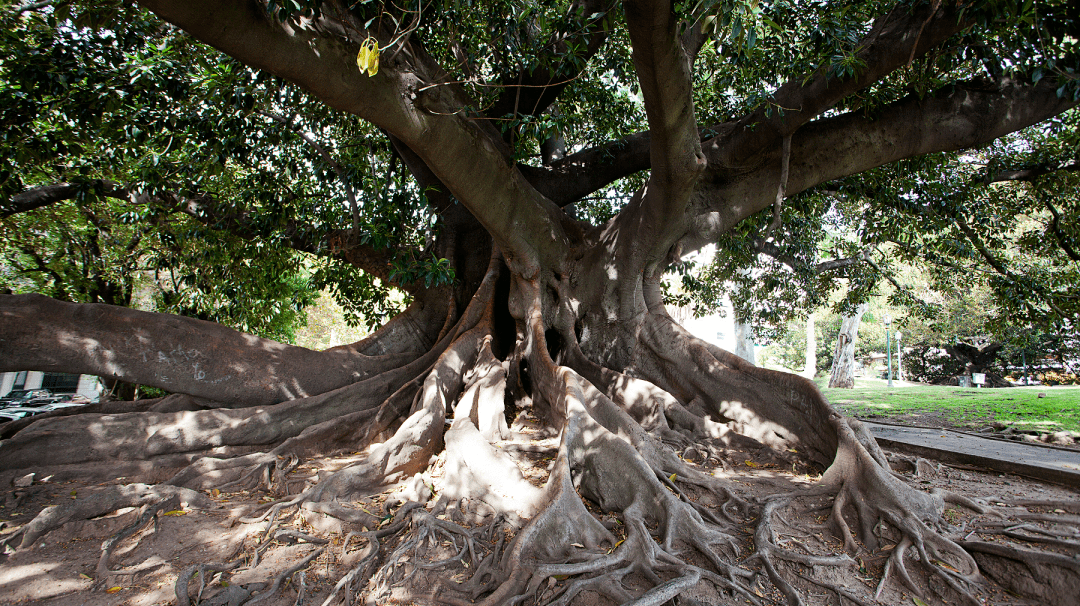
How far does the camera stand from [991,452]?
5.02 metres

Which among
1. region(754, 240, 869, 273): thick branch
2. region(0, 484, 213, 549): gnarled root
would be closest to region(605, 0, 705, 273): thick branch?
region(0, 484, 213, 549): gnarled root

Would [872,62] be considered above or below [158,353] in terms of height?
above

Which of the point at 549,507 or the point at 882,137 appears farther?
the point at 882,137

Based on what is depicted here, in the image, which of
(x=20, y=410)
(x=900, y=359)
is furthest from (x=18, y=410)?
(x=900, y=359)

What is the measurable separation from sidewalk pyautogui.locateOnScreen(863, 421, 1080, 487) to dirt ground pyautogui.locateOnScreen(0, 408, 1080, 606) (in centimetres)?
24

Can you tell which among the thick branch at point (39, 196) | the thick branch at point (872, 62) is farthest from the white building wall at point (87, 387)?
the thick branch at point (872, 62)

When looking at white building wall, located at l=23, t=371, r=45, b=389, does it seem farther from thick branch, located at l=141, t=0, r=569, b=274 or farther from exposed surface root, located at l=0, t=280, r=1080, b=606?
thick branch, located at l=141, t=0, r=569, b=274

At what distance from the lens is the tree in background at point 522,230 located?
3.05 metres

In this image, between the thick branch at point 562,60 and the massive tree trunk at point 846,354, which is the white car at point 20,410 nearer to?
the thick branch at point 562,60

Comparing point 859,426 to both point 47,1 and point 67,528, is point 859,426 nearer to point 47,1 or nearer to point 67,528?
point 67,528

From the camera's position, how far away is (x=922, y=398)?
11.7 meters

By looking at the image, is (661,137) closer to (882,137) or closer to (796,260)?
(882,137)

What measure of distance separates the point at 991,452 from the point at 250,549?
6.30m

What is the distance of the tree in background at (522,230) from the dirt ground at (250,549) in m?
0.10
